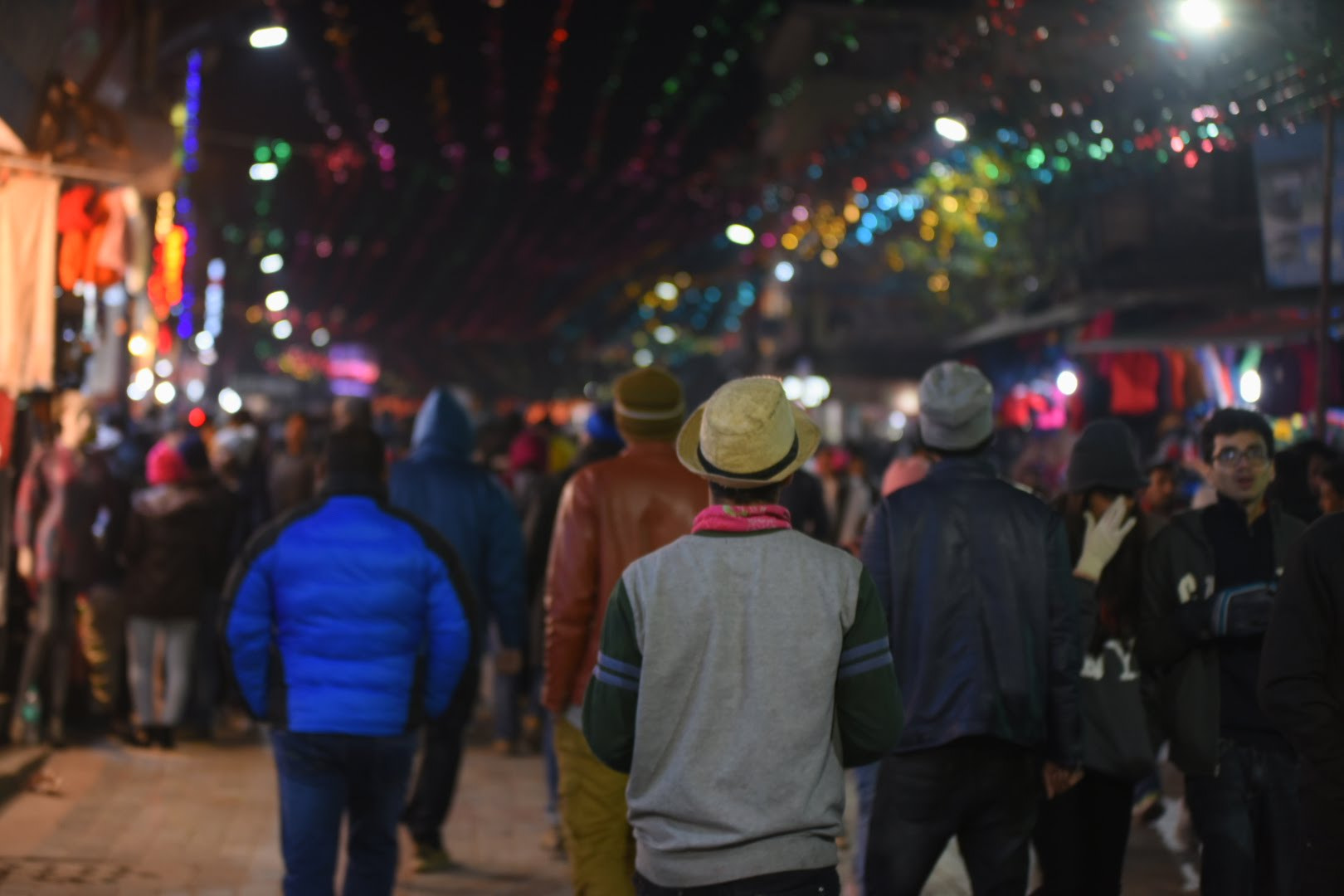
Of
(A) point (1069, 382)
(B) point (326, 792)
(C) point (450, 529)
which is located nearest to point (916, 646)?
(B) point (326, 792)

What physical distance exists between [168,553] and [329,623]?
6054mm

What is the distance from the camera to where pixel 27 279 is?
10633 mm

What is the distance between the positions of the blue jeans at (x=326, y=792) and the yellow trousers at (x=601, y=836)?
2.12ft

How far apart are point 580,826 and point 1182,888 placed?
3.79 meters

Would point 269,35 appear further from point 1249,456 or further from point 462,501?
point 1249,456

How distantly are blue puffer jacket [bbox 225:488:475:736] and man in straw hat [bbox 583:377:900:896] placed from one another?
1796mm

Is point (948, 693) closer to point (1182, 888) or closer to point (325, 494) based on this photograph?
point (325, 494)

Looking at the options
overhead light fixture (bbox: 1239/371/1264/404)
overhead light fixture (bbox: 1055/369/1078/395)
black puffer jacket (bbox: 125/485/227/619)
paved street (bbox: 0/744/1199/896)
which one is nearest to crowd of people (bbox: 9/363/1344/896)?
paved street (bbox: 0/744/1199/896)

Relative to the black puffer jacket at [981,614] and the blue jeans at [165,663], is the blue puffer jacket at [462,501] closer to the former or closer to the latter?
the black puffer jacket at [981,614]

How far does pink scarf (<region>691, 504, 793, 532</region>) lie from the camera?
3629 millimetres

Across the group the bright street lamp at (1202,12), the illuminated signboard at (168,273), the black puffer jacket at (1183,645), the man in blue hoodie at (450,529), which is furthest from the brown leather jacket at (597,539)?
the illuminated signboard at (168,273)

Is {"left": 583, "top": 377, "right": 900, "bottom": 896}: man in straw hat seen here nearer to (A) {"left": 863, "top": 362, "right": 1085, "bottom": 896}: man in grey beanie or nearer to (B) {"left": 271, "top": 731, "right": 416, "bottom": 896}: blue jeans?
(A) {"left": 863, "top": 362, "right": 1085, "bottom": 896}: man in grey beanie

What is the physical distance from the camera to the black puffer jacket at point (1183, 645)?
5.28 meters

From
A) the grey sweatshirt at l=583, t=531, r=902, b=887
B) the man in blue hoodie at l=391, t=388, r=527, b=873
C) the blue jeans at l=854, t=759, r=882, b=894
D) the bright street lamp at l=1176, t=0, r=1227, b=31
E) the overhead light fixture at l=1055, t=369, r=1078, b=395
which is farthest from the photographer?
the overhead light fixture at l=1055, t=369, r=1078, b=395
